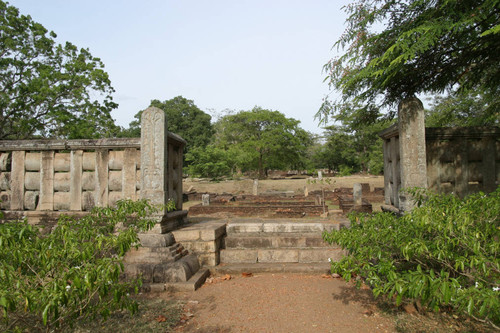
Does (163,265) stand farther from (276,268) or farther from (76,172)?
(76,172)

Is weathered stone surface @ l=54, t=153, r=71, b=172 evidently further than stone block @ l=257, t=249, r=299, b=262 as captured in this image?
Yes

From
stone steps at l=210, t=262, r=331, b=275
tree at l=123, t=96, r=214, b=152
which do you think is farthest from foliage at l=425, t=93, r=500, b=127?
tree at l=123, t=96, r=214, b=152

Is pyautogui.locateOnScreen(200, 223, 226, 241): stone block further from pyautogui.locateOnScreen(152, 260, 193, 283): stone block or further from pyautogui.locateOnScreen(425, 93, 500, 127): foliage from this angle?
pyautogui.locateOnScreen(425, 93, 500, 127): foliage

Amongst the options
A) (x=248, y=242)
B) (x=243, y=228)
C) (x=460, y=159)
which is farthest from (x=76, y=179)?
(x=460, y=159)

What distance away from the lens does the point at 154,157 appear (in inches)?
199

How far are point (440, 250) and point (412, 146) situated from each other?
2427 millimetres

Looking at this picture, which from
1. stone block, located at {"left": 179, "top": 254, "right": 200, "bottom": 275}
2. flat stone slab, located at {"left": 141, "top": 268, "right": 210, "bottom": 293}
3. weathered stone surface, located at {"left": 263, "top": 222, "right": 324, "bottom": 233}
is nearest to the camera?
flat stone slab, located at {"left": 141, "top": 268, "right": 210, "bottom": 293}

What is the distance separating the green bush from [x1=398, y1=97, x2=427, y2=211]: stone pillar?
4.61 ft

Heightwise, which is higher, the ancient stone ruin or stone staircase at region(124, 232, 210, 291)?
the ancient stone ruin

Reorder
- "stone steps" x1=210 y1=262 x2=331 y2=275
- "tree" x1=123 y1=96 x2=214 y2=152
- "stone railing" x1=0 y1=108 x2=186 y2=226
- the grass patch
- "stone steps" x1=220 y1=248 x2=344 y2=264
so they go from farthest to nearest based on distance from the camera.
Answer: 1. "tree" x1=123 y1=96 x2=214 y2=152
2. "stone railing" x1=0 y1=108 x2=186 y2=226
3. "stone steps" x1=220 y1=248 x2=344 y2=264
4. "stone steps" x1=210 y1=262 x2=331 y2=275
5. the grass patch

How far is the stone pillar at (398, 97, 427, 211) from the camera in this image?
4.52m

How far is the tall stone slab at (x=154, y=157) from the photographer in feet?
16.5

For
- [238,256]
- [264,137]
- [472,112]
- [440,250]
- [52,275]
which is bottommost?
[238,256]

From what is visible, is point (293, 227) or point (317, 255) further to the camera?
point (293, 227)
